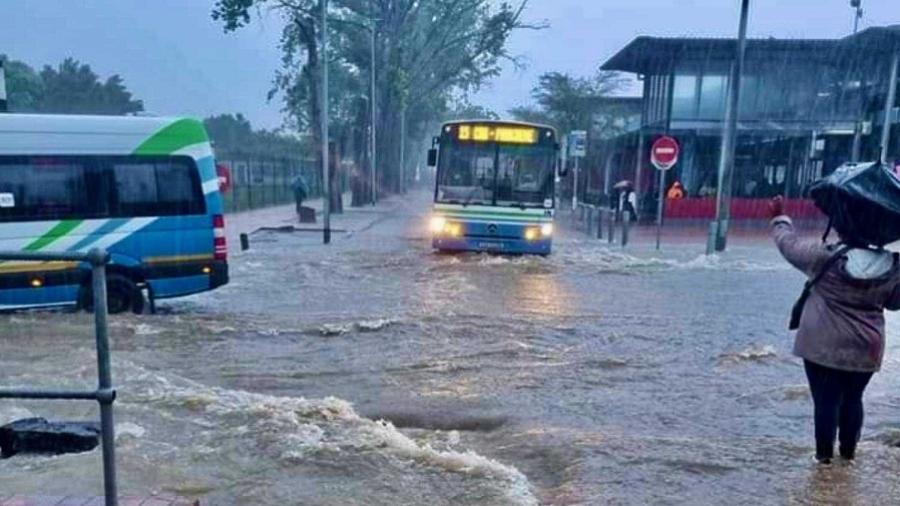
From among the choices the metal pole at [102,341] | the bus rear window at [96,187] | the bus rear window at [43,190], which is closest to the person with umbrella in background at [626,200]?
the bus rear window at [96,187]

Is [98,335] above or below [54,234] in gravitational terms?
above

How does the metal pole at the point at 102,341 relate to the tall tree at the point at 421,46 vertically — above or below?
below

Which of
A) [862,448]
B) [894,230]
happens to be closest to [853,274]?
[894,230]

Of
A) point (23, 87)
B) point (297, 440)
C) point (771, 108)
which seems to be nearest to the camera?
point (297, 440)

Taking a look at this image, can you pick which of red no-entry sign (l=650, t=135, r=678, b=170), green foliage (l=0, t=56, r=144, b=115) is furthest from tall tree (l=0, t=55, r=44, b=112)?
red no-entry sign (l=650, t=135, r=678, b=170)

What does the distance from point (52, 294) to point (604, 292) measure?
816 centimetres

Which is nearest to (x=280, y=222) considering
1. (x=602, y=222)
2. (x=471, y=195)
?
(x=602, y=222)

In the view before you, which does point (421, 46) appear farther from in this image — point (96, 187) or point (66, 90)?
point (96, 187)

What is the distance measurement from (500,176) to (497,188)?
26 cm

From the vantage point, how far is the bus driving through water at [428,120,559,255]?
1662 centimetres

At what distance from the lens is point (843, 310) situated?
15.2ft

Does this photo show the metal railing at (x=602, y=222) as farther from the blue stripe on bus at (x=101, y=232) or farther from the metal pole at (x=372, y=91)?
the blue stripe on bus at (x=101, y=232)

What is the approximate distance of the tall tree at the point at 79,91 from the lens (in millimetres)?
49594

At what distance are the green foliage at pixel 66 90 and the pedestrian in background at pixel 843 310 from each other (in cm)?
4509
